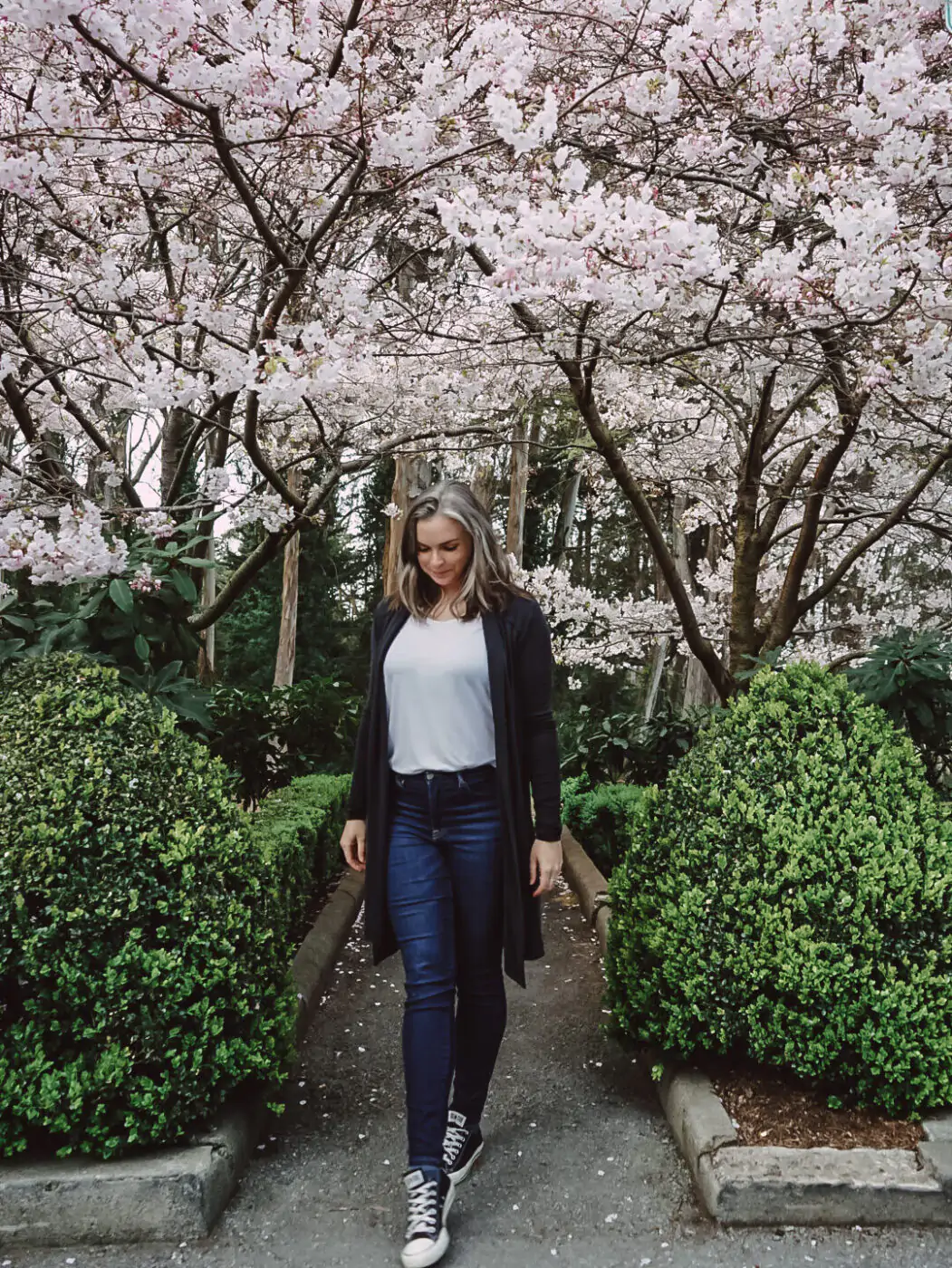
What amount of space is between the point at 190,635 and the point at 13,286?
2510 mm

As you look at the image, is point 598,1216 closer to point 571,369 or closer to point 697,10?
point 571,369

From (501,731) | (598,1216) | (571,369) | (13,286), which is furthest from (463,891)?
(13,286)

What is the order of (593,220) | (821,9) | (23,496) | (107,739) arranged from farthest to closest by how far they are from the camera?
(23,496)
(821,9)
(593,220)
(107,739)

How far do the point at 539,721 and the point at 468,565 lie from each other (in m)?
0.48

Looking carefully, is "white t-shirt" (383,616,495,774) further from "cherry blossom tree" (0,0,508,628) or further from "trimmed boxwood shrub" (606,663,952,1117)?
"cherry blossom tree" (0,0,508,628)

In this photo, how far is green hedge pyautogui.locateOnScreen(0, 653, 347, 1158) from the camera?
253cm

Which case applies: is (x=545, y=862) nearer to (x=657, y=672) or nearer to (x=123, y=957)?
(x=123, y=957)

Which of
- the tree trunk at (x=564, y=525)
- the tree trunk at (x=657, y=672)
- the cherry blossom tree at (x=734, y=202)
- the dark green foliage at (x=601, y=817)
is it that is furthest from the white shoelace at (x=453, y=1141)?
the tree trunk at (x=564, y=525)

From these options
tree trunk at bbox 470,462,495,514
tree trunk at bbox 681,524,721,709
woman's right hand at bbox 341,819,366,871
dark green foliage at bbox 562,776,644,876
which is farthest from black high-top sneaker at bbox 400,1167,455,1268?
tree trunk at bbox 470,462,495,514

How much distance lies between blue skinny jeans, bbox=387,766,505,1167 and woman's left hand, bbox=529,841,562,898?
0.12m

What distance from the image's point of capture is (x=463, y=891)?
2703 millimetres

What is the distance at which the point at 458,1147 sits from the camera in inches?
110

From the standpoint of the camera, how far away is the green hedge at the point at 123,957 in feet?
8.30

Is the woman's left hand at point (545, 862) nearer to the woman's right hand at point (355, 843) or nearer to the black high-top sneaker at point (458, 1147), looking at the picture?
the woman's right hand at point (355, 843)
